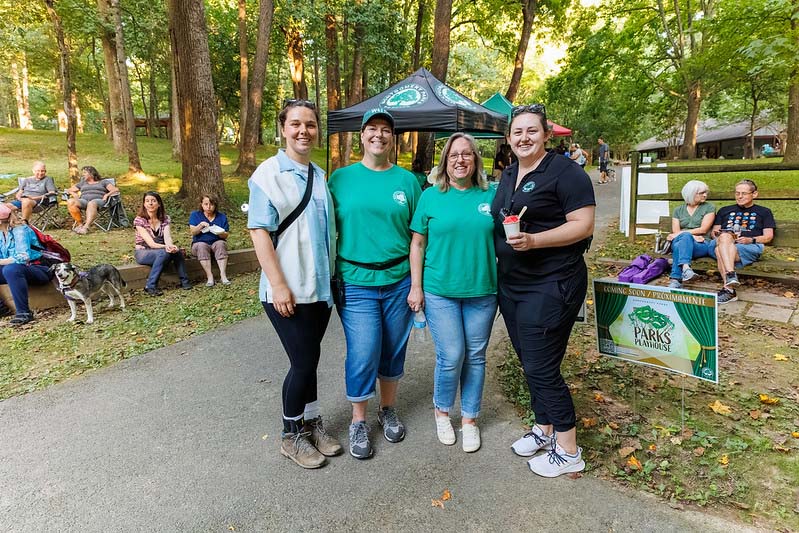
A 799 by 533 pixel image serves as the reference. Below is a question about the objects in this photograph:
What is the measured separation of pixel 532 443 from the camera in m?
2.65

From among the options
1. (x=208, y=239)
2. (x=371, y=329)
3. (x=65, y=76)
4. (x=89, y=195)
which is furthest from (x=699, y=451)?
(x=65, y=76)

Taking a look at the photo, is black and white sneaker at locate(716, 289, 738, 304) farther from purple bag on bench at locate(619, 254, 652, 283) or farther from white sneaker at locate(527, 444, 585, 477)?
white sneaker at locate(527, 444, 585, 477)

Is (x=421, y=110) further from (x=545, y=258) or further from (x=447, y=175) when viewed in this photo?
(x=545, y=258)

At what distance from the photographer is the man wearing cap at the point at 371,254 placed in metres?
2.44

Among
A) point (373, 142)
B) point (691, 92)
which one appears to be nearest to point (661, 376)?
point (373, 142)

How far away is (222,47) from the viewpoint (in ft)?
72.9

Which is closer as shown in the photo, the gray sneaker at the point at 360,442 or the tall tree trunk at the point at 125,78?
the gray sneaker at the point at 360,442

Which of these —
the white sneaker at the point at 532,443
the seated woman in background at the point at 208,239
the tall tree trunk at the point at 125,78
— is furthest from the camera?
the tall tree trunk at the point at 125,78

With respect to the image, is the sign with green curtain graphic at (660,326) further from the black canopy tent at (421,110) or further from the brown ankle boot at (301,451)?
the black canopy tent at (421,110)

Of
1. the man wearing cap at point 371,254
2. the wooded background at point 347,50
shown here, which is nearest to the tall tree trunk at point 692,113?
the wooded background at point 347,50

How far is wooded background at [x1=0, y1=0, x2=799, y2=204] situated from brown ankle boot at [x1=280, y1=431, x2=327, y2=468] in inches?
294

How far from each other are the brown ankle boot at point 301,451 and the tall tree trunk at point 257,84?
13.0 m

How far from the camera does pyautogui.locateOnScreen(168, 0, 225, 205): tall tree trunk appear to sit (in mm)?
7953

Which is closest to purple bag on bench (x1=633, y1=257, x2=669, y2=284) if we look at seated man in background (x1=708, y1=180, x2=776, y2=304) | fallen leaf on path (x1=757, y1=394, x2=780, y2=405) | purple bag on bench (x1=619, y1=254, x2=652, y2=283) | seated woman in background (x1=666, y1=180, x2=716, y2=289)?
purple bag on bench (x1=619, y1=254, x2=652, y2=283)
